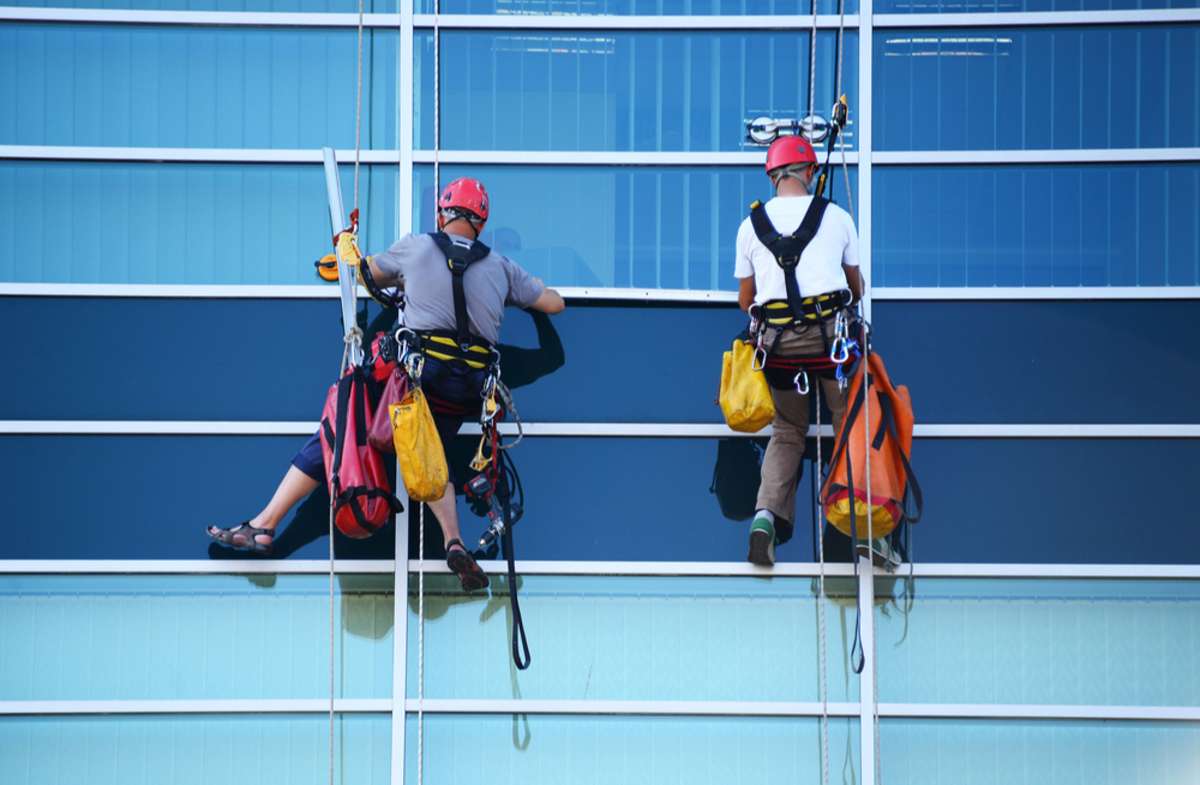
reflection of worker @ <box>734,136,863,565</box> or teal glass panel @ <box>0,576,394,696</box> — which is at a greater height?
reflection of worker @ <box>734,136,863,565</box>

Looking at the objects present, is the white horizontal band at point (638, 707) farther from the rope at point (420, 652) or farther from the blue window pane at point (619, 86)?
the blue window pane at point (619, 86)

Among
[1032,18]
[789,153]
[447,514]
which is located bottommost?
[447,514]

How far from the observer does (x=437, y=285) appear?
709 cm

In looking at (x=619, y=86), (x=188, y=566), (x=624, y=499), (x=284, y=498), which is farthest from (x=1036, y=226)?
(x=188, y=566)

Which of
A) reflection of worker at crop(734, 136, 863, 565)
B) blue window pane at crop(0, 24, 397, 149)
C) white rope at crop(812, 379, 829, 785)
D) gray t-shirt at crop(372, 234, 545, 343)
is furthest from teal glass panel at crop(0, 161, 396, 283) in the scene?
white rope at crop(812, 379, 829, 785)

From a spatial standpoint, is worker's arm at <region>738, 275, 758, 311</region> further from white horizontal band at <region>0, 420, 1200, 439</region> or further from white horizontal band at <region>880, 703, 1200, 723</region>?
white horizontal band at <region>880, 703, 1200, 723</region>

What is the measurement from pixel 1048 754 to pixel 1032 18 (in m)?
3.34

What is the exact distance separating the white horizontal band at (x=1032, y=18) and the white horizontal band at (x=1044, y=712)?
122 inches

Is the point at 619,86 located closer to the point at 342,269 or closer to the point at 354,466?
the point at 342,269

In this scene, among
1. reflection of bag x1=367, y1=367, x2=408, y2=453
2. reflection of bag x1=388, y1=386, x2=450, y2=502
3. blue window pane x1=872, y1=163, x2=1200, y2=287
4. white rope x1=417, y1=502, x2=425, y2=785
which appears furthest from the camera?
blue window pane x1=872, y1=163, x2=1200, y2=287

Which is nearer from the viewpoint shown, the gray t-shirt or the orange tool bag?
the orange tool bag

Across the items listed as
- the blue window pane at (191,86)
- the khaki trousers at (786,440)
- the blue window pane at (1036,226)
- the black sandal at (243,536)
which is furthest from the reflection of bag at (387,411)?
the blue window pane at (1036,226)

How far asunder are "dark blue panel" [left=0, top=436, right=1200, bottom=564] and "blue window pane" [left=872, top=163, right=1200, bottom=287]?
0.77 metres

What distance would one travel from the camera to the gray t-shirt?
709cm
